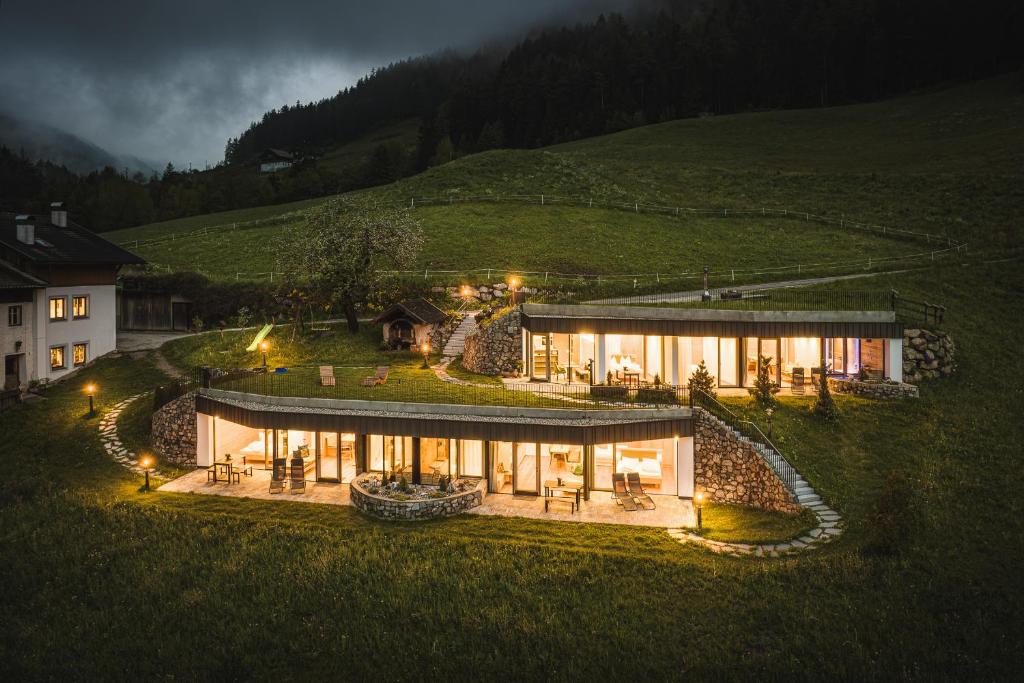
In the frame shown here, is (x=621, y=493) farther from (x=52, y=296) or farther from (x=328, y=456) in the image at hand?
(x=52, y=296)

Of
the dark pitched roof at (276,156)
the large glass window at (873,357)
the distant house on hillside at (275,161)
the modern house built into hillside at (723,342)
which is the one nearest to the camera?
the modern house built into hillside at (723,342)

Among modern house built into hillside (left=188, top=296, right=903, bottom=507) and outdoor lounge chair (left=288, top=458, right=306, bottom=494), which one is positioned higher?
modern house built into hillside (left=188, top=296, right=903, bottom=507)

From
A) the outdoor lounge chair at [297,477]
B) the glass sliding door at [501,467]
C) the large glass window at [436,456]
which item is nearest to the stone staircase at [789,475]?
the glass sliding door at [501,467]

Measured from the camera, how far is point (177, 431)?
1067 inches

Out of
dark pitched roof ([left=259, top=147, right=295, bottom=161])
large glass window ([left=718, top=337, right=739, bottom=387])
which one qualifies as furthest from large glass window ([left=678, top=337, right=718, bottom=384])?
dark pitched roof ([left=259, top=147, right=295, bottom=161])

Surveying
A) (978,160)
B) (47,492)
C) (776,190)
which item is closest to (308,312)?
(47,492)

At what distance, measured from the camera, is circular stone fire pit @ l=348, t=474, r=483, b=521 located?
2100cm

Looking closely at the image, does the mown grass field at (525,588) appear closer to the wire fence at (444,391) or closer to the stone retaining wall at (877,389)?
the stone retaining wall at (877,389)

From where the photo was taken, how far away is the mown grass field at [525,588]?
1457 centimetres

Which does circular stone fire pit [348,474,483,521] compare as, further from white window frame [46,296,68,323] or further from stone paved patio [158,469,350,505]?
white window frame [46,296,68,323]

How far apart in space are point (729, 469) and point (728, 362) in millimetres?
6616

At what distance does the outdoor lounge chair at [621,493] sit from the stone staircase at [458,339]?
13.2 meters

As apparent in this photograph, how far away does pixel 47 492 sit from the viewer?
23.3m

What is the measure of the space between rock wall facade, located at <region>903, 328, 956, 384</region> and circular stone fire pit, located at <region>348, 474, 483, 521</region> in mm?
19210
